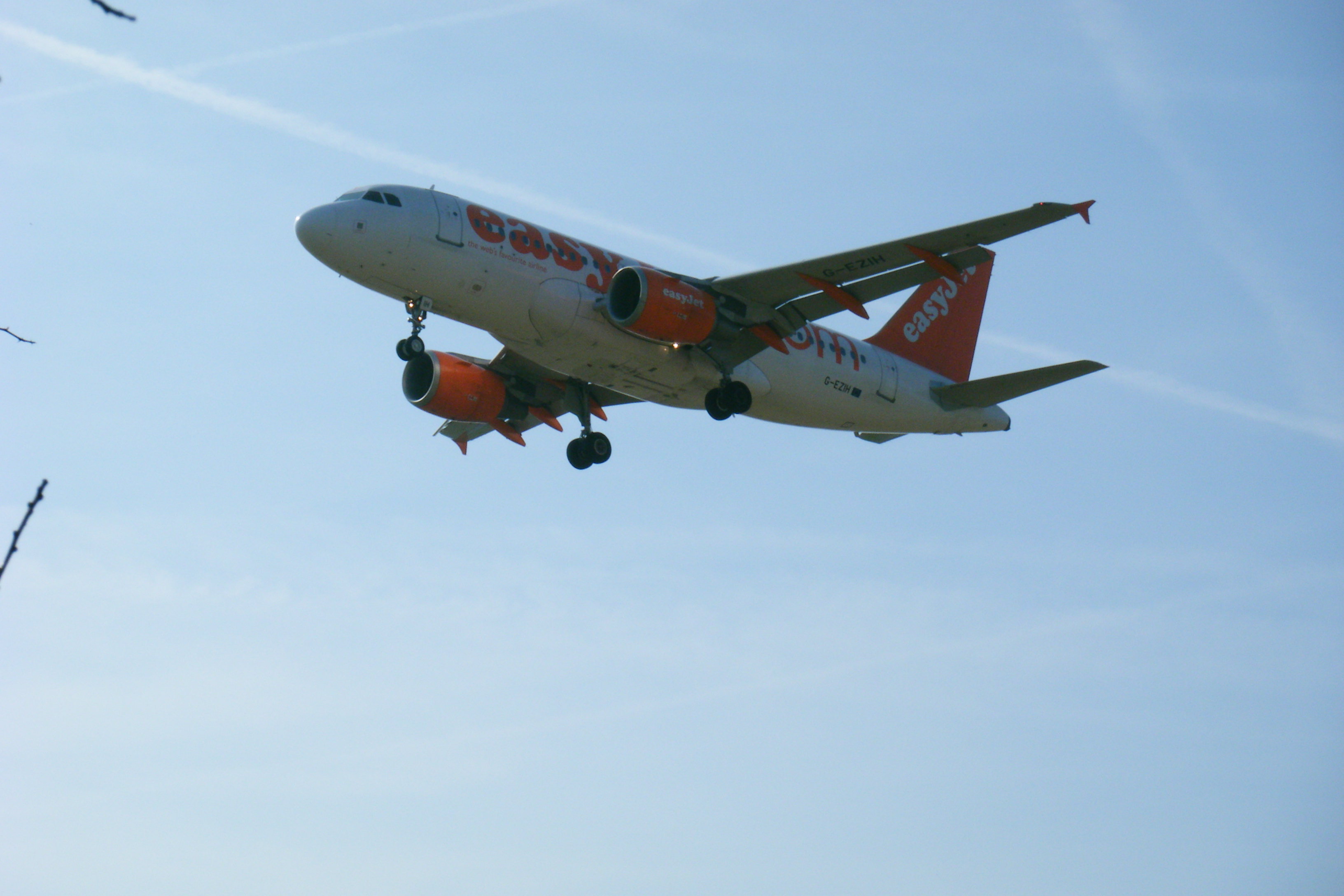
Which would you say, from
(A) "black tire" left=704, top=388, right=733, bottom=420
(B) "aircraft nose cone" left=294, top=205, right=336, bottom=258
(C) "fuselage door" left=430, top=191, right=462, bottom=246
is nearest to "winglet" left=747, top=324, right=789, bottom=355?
(A) "black tire" left=704, top=388, right=733, bottom=420

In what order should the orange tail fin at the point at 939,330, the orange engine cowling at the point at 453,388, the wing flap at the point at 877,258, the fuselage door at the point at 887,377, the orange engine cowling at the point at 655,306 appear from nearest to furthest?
the wing flap at the point at 877,258 → the orange engine cowling at the point at 655,306 → the orange engine cowling at the point at 453,388 → the fuselage door at the point at 887,377 → the orange tail fin at the point at 939,330

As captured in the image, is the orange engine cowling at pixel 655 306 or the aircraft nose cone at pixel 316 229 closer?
the aircraft nose cone at pixel 316 229

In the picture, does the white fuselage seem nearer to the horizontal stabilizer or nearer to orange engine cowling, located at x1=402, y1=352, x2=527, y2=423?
the horizontal stabilizer

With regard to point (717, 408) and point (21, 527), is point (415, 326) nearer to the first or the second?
point (717, 408)

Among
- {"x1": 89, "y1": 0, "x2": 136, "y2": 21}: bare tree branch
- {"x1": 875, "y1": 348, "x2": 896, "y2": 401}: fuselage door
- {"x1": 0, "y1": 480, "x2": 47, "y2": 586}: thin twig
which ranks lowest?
{"x1": 0, "y1": 480, "x2": 47, "y2": 586}: thin twig

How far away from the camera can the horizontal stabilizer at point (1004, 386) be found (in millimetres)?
31750

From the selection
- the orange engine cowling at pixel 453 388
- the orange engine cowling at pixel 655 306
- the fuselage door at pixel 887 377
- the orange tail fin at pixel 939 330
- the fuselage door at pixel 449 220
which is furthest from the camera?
the orange tail fin at pixel 939 330

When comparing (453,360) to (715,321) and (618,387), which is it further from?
(715,321)

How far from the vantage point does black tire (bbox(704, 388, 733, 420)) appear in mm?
32750

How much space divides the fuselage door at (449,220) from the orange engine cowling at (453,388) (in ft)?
20.3

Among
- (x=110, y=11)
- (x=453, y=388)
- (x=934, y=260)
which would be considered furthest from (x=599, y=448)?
(x=110, y=11)

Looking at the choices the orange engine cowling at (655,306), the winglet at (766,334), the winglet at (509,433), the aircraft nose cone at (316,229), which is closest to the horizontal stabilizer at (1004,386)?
the winglet at (766,334)

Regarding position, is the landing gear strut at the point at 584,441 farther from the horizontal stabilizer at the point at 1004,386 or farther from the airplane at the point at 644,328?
the horizontal stabilizer at the point at 1004,386

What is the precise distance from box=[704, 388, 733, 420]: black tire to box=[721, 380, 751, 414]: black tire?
4.1 inches
